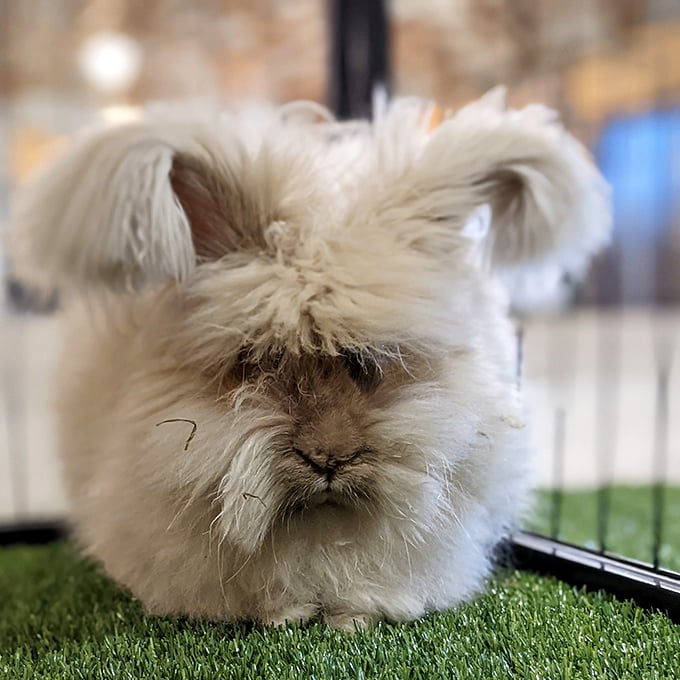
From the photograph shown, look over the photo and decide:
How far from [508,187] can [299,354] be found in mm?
339

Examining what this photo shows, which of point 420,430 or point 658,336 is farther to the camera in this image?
point 658,336

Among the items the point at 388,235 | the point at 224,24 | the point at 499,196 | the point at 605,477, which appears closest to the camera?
the point at 388,235

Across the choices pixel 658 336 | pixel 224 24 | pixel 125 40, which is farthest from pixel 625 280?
pixel 125 40

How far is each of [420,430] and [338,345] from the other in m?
0.11

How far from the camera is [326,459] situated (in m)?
0.66

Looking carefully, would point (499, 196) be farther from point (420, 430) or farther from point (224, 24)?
point (224, 24)

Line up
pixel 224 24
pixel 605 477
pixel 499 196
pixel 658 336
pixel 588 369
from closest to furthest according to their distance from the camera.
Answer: pixel 499 196
pixel 605 477
pixel 224 24
pixel 658 336
pixel 588 369

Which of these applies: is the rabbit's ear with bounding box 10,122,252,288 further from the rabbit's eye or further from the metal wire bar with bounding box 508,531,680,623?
the metal wire bar with bounding box 508,531,680,623

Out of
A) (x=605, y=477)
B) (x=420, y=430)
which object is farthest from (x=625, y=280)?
(x=420, y=430)

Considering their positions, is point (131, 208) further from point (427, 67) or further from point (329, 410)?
point (427, 67)

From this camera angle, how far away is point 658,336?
8.98 ft

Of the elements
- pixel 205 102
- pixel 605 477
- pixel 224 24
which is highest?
pixel 224 24

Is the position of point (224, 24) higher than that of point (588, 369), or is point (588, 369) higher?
point (224, 24)

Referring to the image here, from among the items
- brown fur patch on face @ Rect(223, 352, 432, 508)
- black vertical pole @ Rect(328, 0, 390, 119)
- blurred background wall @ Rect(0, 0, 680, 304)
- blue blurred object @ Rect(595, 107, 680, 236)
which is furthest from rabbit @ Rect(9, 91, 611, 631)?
blue blurred object @ Rect(595, 107, 680, 236)
